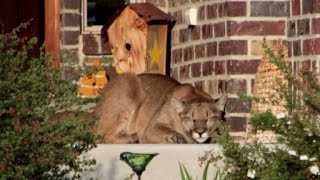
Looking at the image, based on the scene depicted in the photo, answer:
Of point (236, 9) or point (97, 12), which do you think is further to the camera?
point (97, 12)

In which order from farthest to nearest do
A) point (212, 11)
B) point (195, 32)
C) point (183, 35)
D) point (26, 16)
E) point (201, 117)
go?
point (26, 16) → point (183, 35) → point (195, 32) → point (212, 11) → point (201, 117)

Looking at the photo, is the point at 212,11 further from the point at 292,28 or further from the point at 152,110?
the point at 152,110

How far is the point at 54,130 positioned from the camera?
7.72 meters

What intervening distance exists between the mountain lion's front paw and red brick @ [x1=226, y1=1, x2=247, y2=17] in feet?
3.34

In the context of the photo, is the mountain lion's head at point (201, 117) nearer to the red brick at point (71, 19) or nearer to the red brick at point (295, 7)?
the red brick at point (295, 7)

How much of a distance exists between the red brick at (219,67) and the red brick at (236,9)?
0.39 metres

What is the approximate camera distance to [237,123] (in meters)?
10.9

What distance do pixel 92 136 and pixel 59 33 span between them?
166 inches

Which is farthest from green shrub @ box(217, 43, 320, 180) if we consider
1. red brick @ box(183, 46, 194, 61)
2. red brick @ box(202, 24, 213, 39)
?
red brick @ box(183, 46, 194, 61)

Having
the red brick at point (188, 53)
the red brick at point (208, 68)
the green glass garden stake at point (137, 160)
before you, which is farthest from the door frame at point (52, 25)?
the green glass garden stake at point (137, 160)

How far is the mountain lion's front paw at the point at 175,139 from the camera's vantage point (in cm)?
1071

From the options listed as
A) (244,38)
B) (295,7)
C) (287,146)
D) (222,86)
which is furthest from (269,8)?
(287,146)

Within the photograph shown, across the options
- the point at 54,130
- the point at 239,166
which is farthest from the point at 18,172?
the point at 239,166

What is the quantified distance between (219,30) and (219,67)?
29cm
